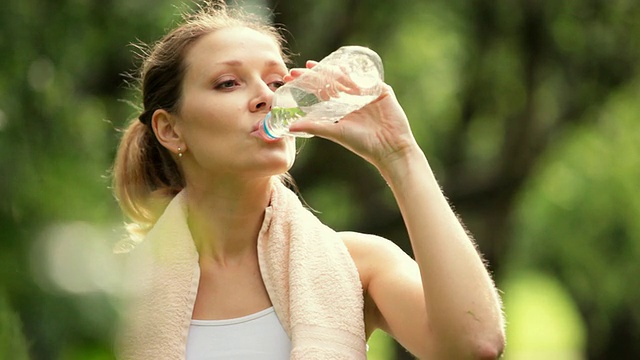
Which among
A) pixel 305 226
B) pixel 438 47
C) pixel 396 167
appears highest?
pixel 396 167

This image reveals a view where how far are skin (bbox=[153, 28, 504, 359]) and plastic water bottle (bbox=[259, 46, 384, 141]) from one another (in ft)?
0.09

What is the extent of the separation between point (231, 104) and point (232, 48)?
0.19 m

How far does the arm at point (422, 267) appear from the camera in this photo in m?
2.45

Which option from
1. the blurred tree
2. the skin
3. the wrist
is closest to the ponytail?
the skin

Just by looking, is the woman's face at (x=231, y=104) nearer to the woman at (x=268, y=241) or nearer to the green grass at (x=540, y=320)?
the woman at (x=268, y=241)

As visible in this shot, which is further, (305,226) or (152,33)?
(152,33)

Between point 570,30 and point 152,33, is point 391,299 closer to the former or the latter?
point 152,33

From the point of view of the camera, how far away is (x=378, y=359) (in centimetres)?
1175

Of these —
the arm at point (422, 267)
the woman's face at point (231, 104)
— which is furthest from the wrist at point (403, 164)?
the woman's face at point (231, 104)

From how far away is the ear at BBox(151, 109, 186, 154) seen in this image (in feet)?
9.98

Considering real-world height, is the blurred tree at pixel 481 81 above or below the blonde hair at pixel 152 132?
below

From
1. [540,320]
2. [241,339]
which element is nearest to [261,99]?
[241,339]

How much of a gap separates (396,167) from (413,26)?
654 cm

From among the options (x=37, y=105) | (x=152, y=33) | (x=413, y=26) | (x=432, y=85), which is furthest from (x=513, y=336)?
(x=37, y=105)
